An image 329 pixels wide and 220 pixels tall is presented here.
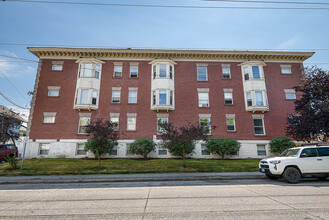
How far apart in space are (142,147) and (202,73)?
492 inches

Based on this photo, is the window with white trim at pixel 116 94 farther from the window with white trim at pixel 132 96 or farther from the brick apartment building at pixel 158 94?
the window with white trim at pixel 132 96

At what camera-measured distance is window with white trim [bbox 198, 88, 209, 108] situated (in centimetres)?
2259

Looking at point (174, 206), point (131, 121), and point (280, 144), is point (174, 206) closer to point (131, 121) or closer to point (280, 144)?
point (131, 121)

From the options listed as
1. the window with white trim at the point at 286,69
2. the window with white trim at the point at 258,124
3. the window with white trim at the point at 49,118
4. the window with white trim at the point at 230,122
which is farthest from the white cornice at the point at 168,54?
the window with white trim at the point at 230,122

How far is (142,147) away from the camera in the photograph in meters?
19.0

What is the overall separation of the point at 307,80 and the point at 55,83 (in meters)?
26.9

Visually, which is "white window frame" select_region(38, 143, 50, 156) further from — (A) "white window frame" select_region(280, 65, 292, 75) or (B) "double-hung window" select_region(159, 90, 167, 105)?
(A) "white window frame" select_region(280, 65, 292, 75)

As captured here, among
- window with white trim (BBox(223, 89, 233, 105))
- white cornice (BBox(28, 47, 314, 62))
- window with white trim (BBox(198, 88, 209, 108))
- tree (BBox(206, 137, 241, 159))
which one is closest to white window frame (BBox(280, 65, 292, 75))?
white cornice (BBox(28, 47, 314, 62))

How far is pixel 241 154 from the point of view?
20.9m

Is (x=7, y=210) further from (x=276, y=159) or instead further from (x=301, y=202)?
(x=276, y=159)

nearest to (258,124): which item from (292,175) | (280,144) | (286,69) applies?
(280,144)

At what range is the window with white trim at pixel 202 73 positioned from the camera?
23438 mm

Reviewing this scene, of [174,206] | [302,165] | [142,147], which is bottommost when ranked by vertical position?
[174,206]

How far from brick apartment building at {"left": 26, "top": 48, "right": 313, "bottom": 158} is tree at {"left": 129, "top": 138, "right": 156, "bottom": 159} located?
5.05ft
